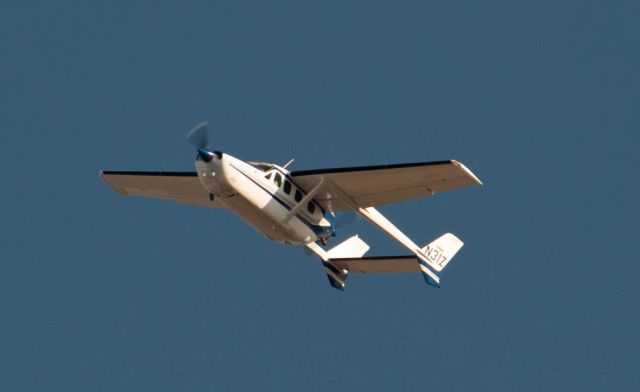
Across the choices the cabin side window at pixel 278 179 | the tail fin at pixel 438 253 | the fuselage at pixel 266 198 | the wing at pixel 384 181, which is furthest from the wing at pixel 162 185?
the tail fin at pixel 438 253

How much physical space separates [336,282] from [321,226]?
308 centimetres

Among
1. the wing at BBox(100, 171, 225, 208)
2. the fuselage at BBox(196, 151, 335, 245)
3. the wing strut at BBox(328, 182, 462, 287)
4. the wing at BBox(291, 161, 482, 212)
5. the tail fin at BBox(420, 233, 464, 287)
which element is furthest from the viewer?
the tail fin at BBox(420, 233, 464, 287)

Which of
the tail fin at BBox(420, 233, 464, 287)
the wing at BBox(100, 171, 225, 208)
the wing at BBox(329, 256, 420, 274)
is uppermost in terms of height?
the wing at BBox(100, 171, 225, 208)

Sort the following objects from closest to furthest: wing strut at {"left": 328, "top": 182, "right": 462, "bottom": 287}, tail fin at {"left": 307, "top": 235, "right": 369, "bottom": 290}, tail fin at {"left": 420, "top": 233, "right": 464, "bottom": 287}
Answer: wing strut at {"left": 328, "top": 182, "right": 462, "bottom": 287}, tail fin at {"left": 420, "top": 233, "right": 464, "bottom": 287}, tail fin at {"left": 307, "top": 235, "right": 369, "bottom": 290}

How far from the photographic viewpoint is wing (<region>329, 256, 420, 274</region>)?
3794cm

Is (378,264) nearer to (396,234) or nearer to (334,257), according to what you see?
(396,234)

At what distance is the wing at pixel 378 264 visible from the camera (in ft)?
124

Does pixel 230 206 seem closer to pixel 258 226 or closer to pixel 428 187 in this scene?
pixel 258 226

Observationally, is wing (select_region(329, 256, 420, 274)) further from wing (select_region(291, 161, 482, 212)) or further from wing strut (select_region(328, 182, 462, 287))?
wing (select_region(291, 161, 482, 212))

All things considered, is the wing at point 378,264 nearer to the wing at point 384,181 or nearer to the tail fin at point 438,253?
the tail fin at point 438,253

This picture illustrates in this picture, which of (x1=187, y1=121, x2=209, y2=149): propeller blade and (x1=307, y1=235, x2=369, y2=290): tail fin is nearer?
(x1=187, y1=121, x2=209, y2=149): propeller blade

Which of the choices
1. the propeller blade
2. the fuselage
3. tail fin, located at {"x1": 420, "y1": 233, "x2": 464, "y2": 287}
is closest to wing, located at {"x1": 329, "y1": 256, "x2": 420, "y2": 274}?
tail fin, located at {"x1": 420, "y1": 233, "x2": 464, "y2": 287}

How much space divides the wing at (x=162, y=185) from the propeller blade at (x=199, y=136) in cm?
319

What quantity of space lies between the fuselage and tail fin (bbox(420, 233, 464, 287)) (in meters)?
3.04
